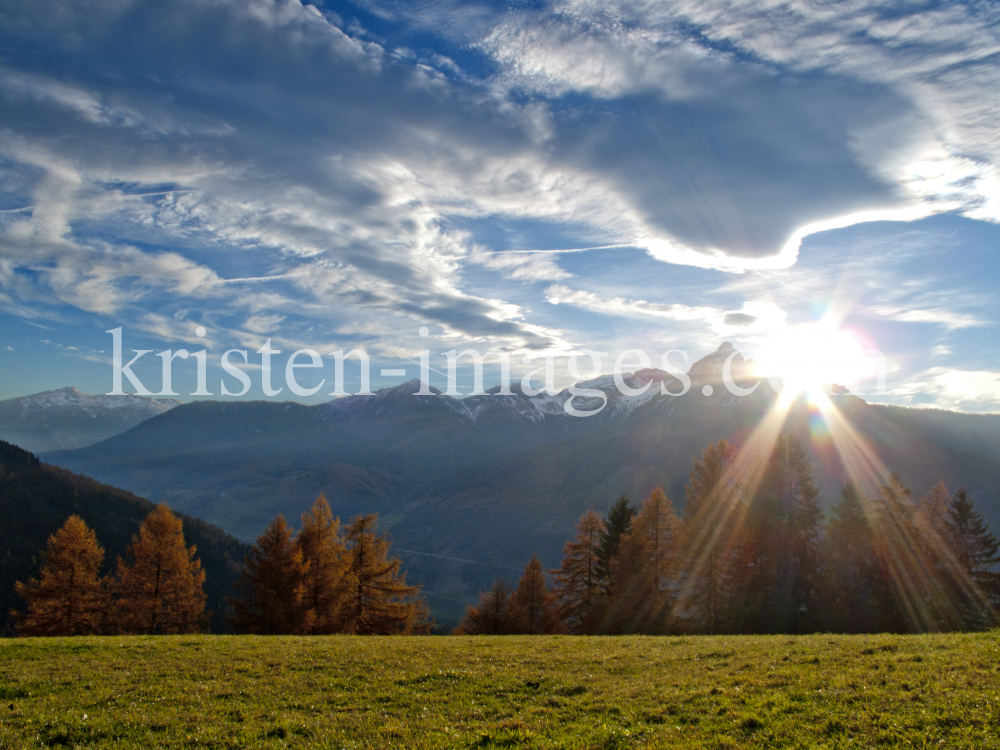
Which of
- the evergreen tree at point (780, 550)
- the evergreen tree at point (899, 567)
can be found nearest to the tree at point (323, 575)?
the evergreen tree at point (780, 550)

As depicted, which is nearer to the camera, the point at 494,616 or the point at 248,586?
the point at 248,586

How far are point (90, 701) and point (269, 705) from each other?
540cm

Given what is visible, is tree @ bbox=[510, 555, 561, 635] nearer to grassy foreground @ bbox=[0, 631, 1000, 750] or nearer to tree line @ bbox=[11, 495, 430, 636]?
tree line @ bbox=[11, 495, 430, 636]

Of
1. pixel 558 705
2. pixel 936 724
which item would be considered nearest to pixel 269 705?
pixel 558 705

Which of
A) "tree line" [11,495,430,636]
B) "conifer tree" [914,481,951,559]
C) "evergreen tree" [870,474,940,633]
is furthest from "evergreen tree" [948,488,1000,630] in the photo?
"tree line" [11,495,430,636]

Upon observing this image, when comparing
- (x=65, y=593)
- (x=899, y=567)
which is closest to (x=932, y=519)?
(x=899, y=567)

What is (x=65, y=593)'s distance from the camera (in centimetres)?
4241

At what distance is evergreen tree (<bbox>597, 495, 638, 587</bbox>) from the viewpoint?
1877 inches

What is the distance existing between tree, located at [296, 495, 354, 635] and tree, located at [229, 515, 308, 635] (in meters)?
0.72

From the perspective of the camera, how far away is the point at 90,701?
14398mm

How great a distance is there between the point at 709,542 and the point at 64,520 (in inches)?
8220

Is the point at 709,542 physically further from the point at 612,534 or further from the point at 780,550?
the point at 612,534

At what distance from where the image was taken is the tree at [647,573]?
4116cm

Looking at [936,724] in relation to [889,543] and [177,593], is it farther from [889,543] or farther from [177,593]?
[177,593]
